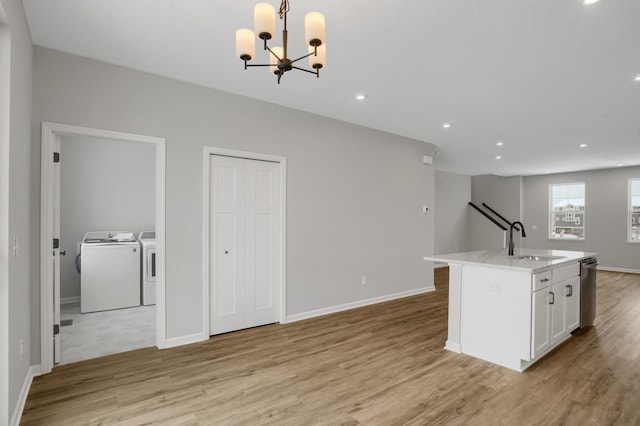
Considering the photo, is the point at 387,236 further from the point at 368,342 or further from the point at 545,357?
the point at 545,357

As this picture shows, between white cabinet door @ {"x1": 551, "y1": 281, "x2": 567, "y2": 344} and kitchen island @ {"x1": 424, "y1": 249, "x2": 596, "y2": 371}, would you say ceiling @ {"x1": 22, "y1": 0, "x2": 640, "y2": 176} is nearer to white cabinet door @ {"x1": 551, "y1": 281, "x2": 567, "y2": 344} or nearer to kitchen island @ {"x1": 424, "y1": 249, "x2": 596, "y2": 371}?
kitchen island @ {"x1": 424, "y1": 249, "x2": 596, "y2": 371}

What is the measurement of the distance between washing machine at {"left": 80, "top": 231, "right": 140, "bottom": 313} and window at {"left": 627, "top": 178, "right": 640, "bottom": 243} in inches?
421

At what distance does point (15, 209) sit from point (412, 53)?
10.1 feet

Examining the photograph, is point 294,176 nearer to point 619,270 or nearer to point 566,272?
point 566,272

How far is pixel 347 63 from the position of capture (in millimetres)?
2992

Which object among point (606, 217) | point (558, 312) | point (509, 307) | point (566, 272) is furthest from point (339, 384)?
point (606, 217)

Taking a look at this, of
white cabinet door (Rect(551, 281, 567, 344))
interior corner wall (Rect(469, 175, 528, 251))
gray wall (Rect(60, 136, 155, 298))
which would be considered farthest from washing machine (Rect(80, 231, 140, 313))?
interior corner wall (Rect(469, 175, 528, 251))

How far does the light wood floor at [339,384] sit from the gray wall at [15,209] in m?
0.44

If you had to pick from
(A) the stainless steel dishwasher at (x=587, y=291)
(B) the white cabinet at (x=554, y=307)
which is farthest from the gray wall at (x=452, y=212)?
(B) the white cabinet at (x=554, y=307)

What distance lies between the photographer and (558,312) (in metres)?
3.28

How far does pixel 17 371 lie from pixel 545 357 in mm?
4233

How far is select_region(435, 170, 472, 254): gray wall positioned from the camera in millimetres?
9008

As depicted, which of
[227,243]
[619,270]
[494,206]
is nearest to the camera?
[227,243]

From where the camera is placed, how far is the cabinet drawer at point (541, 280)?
9.35ft
